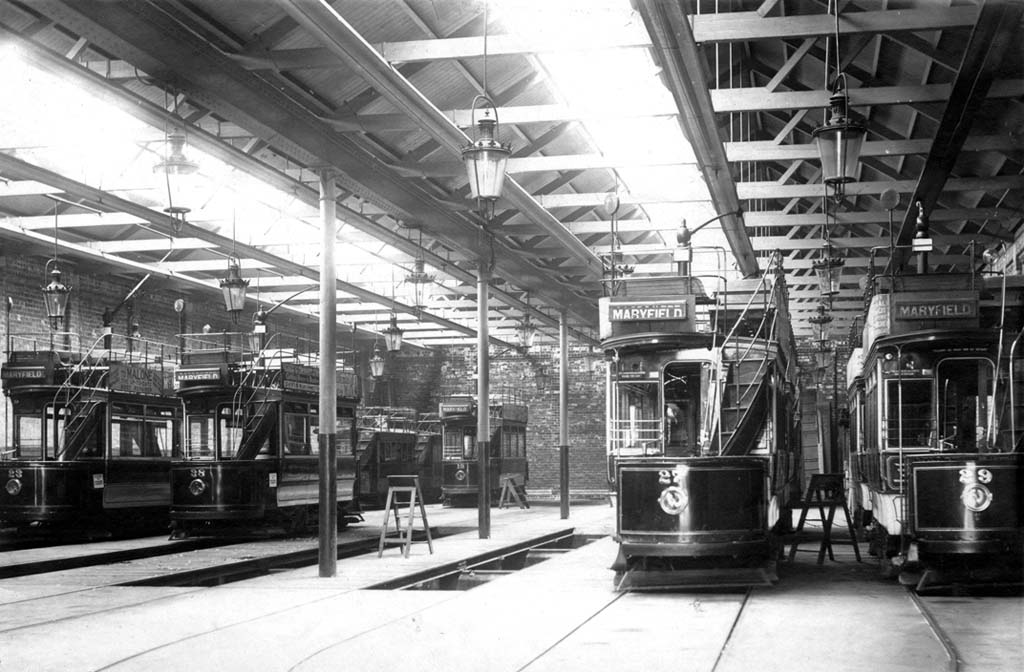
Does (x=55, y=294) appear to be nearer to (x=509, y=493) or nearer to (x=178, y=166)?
(x=178, y=166)

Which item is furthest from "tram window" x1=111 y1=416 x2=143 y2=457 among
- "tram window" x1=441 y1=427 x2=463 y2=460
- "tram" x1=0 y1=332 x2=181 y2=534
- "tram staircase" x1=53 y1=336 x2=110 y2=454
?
"tram window" x1=441 y1=427 x2=463 y2=460

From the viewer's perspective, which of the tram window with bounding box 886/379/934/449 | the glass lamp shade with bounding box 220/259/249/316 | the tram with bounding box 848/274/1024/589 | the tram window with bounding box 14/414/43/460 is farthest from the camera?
the tram window with bounding box 14/414/43/460

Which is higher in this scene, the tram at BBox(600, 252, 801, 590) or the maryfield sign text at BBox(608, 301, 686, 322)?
the maryfield sign text at BBox(608, 301, 686, 322)

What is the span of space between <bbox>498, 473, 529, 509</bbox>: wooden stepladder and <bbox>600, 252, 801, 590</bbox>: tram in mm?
14126

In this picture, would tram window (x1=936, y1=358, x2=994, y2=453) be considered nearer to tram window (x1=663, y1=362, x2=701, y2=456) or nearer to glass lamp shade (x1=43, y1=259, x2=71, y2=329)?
tram window (x1=663, y1=362, x2=701, y2=456)

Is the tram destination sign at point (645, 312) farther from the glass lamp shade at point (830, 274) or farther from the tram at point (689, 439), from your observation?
the glass lamp shade at point (830, 274)

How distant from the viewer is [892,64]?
14.5 meters

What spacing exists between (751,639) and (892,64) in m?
9.07

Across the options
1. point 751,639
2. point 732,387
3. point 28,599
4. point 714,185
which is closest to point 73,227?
point 28,599

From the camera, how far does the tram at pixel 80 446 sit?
755 inches

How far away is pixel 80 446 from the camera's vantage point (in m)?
19.9

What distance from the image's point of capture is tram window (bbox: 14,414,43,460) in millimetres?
20000

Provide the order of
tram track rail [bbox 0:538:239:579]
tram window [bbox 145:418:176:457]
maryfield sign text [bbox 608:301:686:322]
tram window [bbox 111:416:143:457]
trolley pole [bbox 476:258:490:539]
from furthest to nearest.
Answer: tram window [bbox 145:418:176:457], tram window [bbox 111:416:143:457], trolley pole [bbox 476:258:490:539], tram track rail [bbox 0:538:239:579], maryfield sign text [bbox 608:301:686:322]

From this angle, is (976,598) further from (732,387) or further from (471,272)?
(471,272)
